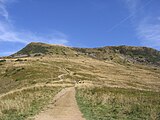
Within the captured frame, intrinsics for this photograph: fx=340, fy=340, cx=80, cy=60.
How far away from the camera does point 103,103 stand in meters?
31.8

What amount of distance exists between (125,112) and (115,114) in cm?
116

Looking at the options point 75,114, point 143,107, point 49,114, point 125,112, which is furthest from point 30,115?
point 143,107

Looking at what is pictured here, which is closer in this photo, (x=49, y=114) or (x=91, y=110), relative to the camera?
(x=49, y=114)

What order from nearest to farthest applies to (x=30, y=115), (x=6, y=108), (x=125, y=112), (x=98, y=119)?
(x=98, y=119), (x=30, y=115), (x=125, y=112), (x=6, y=108)

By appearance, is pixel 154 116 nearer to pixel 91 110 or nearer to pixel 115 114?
pixel 115 114

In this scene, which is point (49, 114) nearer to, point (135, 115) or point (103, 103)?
point (135, 115)

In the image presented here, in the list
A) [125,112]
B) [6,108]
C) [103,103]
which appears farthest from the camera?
[103,103]

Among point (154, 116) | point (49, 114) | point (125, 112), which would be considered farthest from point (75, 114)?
point (154, 116)

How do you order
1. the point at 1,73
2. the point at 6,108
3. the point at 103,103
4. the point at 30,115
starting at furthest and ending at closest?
the point at 1,73 < the point at 103,103 < the point at 6,108 < the point at 30,115

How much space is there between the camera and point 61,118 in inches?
910

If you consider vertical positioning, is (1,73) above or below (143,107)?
above

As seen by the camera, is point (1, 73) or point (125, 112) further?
point (1, 73)

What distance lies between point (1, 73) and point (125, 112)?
84.8 meters

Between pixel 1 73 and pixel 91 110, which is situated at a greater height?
pixel 1 73
